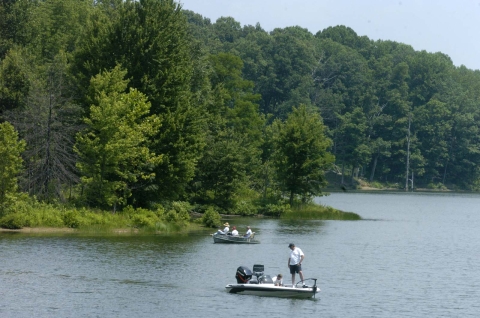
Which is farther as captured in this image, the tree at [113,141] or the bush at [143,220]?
the bush at [143,220]

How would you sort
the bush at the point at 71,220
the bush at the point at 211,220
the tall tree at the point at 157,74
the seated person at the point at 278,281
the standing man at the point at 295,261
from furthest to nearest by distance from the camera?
the bush at the point at 211,220, the tall tree at the point at 157,74, the bush at the point at 71,220, the standing man at the point at 295,261, the seated person at the point at 278,281

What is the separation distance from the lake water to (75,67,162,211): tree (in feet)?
19.7

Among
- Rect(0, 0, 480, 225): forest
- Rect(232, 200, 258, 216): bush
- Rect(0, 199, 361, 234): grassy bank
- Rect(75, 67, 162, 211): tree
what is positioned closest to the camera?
Rect(0, 199, 361, 234): grassy bank

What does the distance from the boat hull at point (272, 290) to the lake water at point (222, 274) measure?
387 mm

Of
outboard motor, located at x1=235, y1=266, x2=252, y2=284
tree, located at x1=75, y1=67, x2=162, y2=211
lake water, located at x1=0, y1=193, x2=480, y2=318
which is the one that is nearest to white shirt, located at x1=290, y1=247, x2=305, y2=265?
lake water, located at x1=0, y1=193, x2=480, y2=318

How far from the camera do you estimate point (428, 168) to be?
189500mm

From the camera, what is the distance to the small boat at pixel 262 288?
131 feet

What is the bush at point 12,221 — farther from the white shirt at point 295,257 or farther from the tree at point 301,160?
the tree at point 301,160

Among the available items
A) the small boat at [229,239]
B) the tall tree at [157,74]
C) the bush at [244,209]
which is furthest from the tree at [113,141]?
the bush at [244,209]

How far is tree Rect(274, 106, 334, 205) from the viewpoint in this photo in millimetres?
95750

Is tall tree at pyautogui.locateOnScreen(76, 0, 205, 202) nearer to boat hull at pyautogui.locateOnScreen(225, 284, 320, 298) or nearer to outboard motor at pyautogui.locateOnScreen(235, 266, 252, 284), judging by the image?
outboard motor at pyautogui.locateOnScreen(235, 266, 252, 284)

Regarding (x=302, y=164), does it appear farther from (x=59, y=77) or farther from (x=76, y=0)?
(x=76, y=0)

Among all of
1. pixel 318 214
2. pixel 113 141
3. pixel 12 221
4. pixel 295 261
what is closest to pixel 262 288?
pixel 295 261

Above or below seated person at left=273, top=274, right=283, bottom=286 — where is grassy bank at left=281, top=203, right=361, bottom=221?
above
